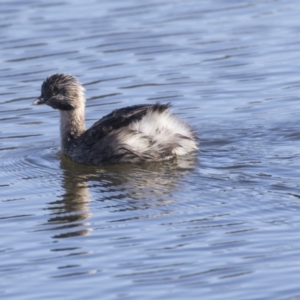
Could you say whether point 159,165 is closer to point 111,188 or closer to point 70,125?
point 111,188

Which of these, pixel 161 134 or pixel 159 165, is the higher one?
pixel 161 134

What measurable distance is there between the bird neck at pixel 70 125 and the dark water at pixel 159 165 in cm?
21

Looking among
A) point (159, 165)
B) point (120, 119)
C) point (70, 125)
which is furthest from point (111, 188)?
point (70, 125)

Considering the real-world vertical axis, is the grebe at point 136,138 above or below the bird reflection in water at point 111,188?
above

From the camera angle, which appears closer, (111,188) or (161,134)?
(111,188)

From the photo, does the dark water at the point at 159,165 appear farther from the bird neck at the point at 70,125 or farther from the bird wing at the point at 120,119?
the bird wing at the point at 120,119

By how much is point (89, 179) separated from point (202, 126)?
183 centimetres

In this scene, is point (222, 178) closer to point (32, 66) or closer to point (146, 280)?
point (146, 280)

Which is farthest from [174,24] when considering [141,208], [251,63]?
[141,208]

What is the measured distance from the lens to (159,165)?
1074 centimetres

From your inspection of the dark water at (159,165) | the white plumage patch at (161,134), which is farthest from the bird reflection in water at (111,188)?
the white plumage patch at (161,134)

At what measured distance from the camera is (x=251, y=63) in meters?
14.2

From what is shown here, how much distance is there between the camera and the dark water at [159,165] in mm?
7531

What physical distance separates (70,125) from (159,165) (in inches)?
52.1
